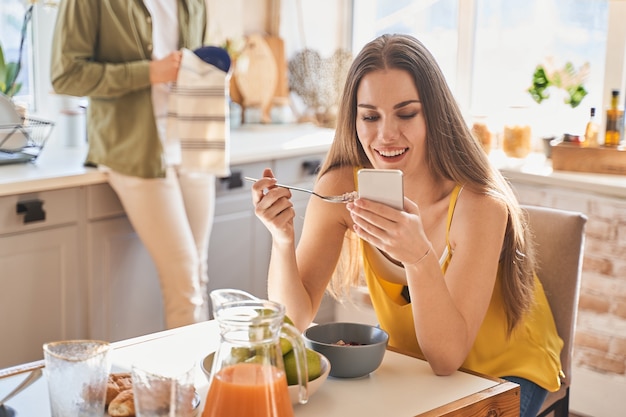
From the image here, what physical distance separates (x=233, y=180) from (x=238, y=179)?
0.9 inches

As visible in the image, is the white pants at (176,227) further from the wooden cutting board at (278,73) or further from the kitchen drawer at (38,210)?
the wooden cutting board at (278,73)

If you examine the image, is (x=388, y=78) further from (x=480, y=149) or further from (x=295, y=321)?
(x=295, y=321)

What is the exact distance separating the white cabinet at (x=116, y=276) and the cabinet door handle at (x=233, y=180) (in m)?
0.40

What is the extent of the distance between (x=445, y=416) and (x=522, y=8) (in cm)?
267

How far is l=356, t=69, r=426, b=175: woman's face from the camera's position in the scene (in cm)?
180

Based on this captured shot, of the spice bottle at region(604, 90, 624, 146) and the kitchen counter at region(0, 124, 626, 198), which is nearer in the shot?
the kitchen counter at region(0, 124, 626, 198)

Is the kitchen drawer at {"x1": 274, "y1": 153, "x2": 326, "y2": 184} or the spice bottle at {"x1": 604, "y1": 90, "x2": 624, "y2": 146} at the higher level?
the spice bottle at {"x1": 604, "y1": 90, "x2": 624, "y2": 146}

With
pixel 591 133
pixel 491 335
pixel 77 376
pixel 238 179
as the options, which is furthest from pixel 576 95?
pixel 77 376

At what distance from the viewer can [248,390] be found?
1.17 meters

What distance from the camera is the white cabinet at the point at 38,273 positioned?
8.79 ft

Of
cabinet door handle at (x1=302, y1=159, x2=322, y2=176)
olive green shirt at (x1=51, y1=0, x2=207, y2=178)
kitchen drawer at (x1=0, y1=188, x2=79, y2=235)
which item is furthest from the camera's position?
cabinet door handle at (x1=302, y1=159, x2=322, y2=176)

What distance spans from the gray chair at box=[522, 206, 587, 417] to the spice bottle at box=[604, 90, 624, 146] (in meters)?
1.20

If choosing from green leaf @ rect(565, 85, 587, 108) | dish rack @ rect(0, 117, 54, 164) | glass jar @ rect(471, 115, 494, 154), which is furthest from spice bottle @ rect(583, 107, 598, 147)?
dish rack @ rect(0, 117, 54, 164)

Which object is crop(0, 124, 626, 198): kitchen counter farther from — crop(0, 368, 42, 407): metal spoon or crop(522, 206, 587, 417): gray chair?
crop(0, 368, 42, 407): metal spoon
